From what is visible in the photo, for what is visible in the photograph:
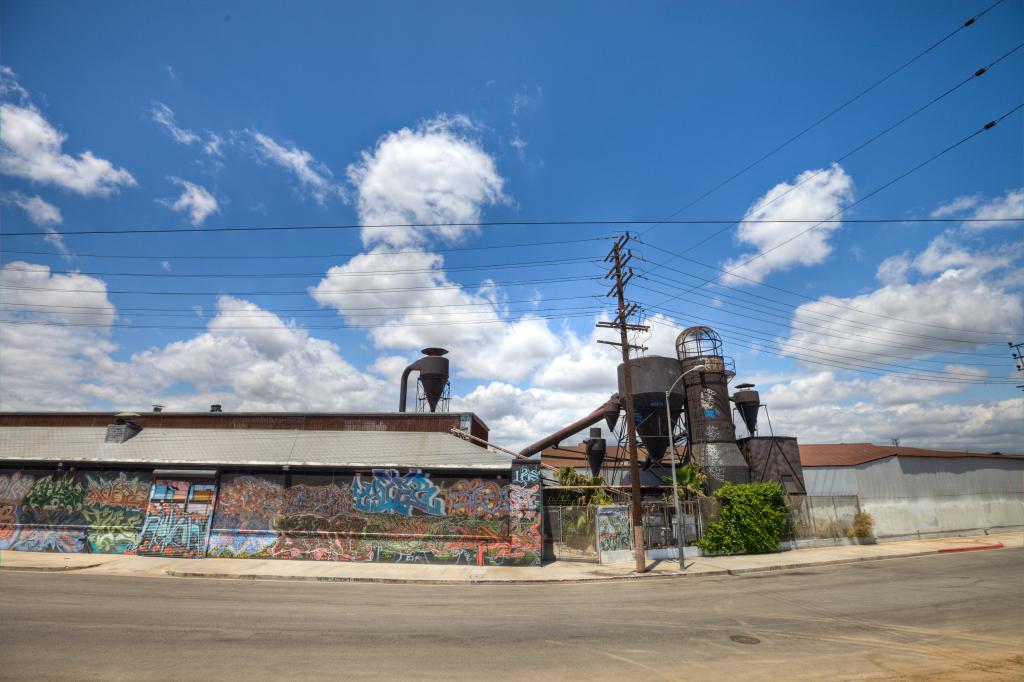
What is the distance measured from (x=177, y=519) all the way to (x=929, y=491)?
45.5m

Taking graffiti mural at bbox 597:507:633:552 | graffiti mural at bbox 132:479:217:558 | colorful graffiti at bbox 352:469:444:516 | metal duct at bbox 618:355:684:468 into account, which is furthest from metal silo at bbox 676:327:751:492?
graffiti mural at bbox 132:479:217:558

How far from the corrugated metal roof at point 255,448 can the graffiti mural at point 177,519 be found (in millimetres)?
1199

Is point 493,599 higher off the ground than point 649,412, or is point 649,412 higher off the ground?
point 649,412

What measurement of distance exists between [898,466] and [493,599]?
1315 inches

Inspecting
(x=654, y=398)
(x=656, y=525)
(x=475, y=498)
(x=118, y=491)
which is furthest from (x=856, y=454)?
(x=118, y=491)

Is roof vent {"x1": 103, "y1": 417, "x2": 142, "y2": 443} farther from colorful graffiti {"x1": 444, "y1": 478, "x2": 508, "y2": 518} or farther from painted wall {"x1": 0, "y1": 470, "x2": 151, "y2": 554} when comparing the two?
colorful graffiti {"x1": 444, "y1": 478, "x2": 508, "y2": 518}

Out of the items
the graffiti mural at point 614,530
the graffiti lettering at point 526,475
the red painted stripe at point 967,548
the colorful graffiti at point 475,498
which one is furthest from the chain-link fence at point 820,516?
the colorful graffiti at point 475,498

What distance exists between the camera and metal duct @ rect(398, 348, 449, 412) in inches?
1281

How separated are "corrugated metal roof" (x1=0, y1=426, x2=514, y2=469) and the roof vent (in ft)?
1.19

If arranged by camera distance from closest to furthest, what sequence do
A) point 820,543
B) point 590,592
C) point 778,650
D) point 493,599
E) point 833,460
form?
point 778,650 → point 493,599 → point 590,592 → point 820,543 → point 833,460

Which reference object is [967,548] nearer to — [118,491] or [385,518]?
[385,518]

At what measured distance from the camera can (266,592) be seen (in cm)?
1444

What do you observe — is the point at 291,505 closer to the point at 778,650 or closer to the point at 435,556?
the point at 435,556

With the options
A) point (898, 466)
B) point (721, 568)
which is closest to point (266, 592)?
point (721, 568)
